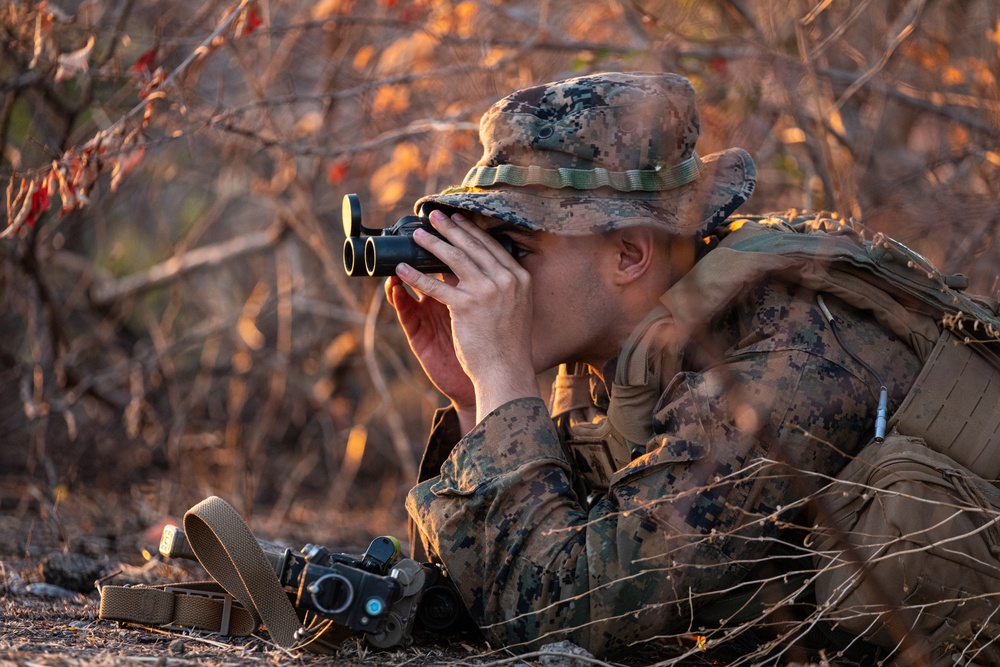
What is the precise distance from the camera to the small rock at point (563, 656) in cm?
195

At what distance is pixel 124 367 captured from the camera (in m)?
4.77

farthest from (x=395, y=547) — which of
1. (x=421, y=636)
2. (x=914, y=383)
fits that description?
(x=914, y=383)

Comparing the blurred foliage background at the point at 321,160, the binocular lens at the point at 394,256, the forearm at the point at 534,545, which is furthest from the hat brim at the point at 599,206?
the blurred foliage background at the point at 321,160

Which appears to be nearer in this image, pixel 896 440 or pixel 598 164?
pixel 896 440

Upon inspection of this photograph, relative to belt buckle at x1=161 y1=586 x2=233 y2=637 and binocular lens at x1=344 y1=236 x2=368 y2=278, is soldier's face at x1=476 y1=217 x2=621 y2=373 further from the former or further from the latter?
belt buckle at x1=161 y1=586 x2=233 y2=637

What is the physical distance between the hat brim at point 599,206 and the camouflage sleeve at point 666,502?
351 millimetres

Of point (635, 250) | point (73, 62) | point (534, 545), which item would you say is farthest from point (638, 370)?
point (73, 62)

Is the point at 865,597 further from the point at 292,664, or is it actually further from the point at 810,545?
the point at 292,664

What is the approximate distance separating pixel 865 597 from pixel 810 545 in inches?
8.1

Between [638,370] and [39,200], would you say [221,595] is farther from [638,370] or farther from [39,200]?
[39,200]

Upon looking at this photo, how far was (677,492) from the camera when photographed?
1.99 m

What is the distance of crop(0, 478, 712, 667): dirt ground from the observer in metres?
1.98

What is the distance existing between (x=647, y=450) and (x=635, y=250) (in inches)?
19.3

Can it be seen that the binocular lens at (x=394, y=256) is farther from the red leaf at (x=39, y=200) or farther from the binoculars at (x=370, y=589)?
the red leaf at (x=39, y=200)
